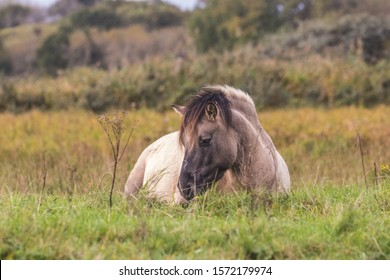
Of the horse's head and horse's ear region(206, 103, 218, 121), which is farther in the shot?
horse's ear region(206, 103, 218, 121)

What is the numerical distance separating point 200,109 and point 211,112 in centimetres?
14

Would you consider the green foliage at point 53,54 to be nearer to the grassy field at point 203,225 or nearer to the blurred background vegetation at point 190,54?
the blurred background vegetation at point 190,54

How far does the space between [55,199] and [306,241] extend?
2455 mm

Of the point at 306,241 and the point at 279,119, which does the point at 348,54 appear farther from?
the point at 306,241

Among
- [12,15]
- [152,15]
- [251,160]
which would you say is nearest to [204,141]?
[251,160]

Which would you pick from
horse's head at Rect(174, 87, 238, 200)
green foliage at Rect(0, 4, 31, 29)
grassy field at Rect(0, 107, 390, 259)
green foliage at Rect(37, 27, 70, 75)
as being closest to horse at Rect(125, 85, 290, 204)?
horse's head at Rect(174, 87, 238, 200)

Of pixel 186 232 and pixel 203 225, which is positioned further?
pixel 203 225

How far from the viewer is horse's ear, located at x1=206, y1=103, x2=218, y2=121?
28.3 ft

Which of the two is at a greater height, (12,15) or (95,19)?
(95,19)

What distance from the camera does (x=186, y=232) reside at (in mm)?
6812

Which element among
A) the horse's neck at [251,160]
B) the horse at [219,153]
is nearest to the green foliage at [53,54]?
the horse at [219,153]

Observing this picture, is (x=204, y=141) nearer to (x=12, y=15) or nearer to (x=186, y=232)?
(x=186, y=232)

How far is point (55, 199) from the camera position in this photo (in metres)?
7.86

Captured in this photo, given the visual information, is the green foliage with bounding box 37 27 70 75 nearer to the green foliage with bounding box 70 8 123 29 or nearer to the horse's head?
the green foliage with bounding box 70 8 123 29
